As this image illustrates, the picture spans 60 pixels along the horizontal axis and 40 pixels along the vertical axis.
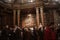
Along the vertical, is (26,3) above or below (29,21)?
above

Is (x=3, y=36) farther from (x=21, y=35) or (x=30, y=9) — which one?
(x=30, y=9)

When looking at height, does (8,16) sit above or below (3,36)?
above

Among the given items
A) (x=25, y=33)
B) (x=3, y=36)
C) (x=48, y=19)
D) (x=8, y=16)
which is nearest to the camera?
(x=3, y=36)

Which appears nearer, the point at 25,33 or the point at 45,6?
the point at 25,33

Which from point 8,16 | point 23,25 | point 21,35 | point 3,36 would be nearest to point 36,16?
point 23,25

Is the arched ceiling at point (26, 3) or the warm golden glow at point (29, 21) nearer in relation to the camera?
the arched ceiling at point (26, 3)

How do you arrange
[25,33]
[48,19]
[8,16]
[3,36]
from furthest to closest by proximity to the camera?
[8,16]
[48,19]
[25,33]
[3,36]

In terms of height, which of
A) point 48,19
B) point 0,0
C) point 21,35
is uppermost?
point 0,0

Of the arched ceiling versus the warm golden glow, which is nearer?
the arched ceiling

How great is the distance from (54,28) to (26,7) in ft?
12.9

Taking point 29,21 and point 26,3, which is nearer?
point 29,21

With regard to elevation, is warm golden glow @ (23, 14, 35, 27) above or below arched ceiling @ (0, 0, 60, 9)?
below

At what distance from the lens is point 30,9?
14.6 metres

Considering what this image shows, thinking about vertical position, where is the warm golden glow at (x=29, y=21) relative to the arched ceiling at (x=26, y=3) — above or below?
below
